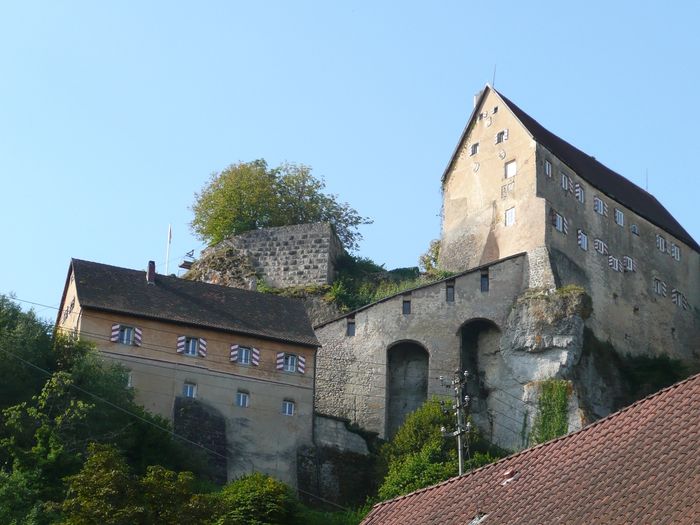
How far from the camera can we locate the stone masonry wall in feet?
211

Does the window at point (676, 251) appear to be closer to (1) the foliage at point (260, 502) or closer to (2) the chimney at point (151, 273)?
(2) the chimney at point (151, 273)

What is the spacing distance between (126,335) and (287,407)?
6272 mm

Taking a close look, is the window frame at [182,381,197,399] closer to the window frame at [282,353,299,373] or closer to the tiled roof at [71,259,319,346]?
the tiled roof at [71,259,319,346]

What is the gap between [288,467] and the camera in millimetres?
49031

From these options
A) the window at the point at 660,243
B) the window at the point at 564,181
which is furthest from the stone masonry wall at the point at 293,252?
the window at the point at 660,243

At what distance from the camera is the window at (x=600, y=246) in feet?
202

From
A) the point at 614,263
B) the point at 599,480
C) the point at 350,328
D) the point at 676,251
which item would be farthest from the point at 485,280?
the point at 599,480

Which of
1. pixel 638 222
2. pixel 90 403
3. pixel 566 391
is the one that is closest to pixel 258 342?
Answer: pixel 90 403

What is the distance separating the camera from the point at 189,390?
49312 millimetres

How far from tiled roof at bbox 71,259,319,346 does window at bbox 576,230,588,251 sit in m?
13.0

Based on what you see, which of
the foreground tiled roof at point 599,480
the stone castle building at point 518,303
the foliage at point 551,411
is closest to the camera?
the foreground tiled roof at point 599,480

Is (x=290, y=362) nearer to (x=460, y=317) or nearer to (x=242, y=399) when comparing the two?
(x=242, y=399)

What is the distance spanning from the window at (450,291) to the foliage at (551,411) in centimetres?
500

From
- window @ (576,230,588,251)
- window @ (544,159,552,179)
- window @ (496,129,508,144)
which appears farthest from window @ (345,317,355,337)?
window @ (496,129,508,144)
